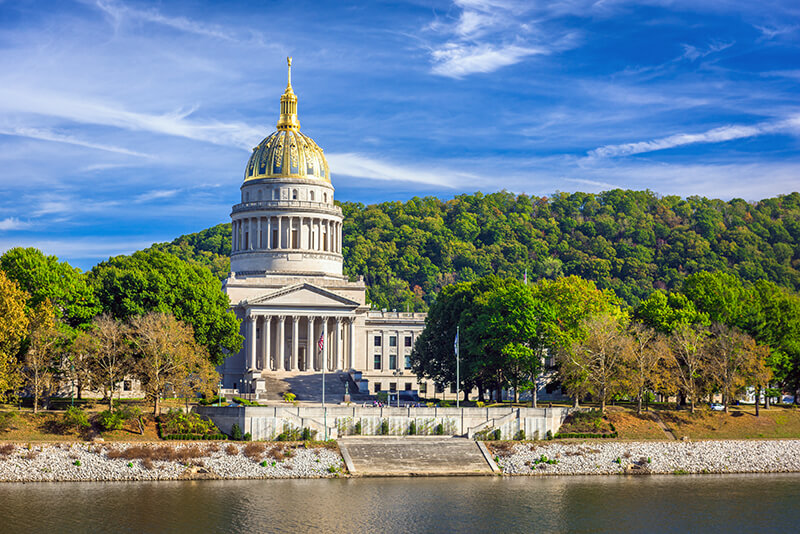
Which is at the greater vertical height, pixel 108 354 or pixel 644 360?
pixel 108 354

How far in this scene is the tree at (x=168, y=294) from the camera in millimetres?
98000

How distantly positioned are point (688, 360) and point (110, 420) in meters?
50.7

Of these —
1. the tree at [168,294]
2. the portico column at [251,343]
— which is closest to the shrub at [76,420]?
the tree at [168,294]

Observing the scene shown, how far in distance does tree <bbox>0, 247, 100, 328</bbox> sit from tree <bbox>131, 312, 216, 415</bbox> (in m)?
6.61

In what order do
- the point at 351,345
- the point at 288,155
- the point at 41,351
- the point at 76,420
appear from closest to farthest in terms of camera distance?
the point at 76,420 → the point at 41,351 → the point at 351,345 → the point at 288,155

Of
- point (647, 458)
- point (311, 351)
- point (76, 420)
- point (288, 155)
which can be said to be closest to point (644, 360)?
point (647, 458)

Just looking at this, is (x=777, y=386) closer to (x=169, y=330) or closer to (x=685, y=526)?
(x=685, y=526)

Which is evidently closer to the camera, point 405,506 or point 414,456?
point 405,506

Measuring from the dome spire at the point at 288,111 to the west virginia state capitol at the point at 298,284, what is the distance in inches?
5.5

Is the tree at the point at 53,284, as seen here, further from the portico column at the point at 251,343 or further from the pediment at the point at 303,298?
the pediment at the point at 303,298

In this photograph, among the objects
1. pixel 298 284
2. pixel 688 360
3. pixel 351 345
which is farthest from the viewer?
pixel 351 345

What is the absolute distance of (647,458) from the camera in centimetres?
8556

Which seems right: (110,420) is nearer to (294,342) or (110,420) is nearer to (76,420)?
(76,420)

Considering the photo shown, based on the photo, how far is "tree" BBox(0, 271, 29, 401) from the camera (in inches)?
3290
